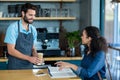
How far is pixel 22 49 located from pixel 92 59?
1081 millimetres

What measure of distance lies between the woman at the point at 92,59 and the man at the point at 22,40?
0.70 metres

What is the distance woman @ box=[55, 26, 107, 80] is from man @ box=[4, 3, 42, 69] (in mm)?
704

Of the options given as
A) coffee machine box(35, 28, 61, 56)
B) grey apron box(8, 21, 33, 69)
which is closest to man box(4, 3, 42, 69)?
grey apron box(8, 21, 33, 69)

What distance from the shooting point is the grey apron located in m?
3.23

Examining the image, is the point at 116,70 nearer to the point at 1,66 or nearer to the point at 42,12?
the point at 42,12

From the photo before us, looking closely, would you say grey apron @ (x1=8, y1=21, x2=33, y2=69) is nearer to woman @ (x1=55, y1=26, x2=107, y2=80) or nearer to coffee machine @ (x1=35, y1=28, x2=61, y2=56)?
woman @ (x1=55, y1=26, x2=107, y2=80)

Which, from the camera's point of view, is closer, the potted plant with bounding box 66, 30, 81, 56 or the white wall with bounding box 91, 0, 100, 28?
the white wall with bounding box 91, 0, 100, 28

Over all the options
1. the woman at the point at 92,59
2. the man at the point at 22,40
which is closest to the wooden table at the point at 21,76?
the woman at the point at 92,59

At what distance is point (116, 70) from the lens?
6133 mm

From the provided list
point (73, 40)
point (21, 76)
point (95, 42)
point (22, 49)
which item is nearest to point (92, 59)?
point (95, 42)

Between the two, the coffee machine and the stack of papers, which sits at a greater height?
the coffee machine

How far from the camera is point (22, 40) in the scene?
10.9ft

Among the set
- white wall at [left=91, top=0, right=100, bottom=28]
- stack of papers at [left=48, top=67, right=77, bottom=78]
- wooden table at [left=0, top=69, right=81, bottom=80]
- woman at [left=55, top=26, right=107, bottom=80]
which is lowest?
wooden table at [left=0, top=69, right=81, bottom=80]

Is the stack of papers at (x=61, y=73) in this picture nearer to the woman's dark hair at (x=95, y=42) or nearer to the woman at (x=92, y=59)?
the woman at (x=92, y=59)
